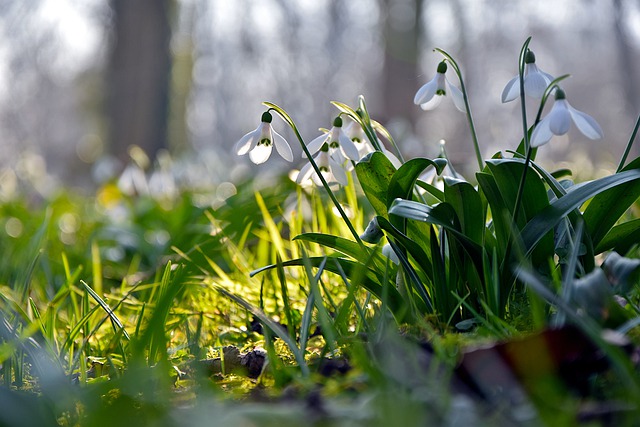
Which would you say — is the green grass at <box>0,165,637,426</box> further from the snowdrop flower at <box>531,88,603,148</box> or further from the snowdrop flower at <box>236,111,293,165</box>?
the snowdrop flower at <box>531,88,603,148</box>

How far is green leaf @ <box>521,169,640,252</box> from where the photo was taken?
141cm

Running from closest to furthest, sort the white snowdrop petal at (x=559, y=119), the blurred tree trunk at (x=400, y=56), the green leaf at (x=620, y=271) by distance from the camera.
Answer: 1. the green leaf at (x=620, y=271)
2. the white snowdrop petal at (x=559, y=119)
3. the blurred tree trunk at (x=400, y=56)

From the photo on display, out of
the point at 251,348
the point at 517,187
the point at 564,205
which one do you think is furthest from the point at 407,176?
the point at 251,348

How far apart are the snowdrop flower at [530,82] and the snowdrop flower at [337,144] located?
1.24 ft

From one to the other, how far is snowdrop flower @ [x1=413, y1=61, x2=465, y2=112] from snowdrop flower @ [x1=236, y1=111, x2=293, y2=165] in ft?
1.20

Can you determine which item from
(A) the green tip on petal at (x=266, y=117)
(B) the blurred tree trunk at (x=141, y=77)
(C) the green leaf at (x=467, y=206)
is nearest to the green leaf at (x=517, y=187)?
(C) the green leaf at (x=467, y=206)

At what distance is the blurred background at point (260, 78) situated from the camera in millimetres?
8102

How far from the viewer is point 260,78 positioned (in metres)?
21.2

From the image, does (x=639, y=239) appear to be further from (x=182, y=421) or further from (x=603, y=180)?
(x=182, y=421)

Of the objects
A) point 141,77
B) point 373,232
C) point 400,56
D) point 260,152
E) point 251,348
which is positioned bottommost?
point 251,348

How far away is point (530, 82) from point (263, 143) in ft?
2.17

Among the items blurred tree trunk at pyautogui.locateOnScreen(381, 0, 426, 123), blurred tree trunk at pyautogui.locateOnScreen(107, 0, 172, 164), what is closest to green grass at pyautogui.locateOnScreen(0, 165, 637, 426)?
blurred tree trunk at pyautogui.locateOnScreen(107, 0, 172, 164)

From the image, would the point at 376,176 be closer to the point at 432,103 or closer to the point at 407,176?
the point at 407,176

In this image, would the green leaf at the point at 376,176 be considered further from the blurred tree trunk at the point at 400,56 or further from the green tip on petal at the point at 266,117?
the blurred tree trunk at the point at 400,56
